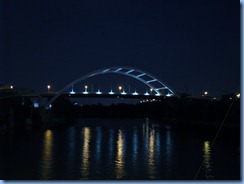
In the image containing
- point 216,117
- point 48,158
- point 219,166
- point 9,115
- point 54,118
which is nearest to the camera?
point 219,166

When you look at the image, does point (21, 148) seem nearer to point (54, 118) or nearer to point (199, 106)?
point (199, 106)

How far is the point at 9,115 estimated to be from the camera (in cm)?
1919

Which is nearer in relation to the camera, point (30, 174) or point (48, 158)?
point (30, 174)

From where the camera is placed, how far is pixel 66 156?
847cm

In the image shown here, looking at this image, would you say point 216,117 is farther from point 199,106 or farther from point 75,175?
point 75,175

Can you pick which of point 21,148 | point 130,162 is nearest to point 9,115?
point 21,148

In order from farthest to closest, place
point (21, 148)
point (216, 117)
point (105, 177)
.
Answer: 1. point (216, 117)
2. point (21, 148)
3. point (105, 177)

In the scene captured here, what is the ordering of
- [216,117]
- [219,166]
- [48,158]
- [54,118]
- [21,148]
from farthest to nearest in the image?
[54,118]
[216,117]
[21,148]
[48,158]
[219,166]

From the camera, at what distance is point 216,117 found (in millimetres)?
21406

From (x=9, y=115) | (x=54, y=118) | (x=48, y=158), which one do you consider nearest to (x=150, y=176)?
(x=48, y=158)

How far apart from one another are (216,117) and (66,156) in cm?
1438

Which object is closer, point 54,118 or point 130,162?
point 130,162

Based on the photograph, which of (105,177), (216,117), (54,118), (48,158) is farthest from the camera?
(54,118)

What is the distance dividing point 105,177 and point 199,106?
19873 mm
